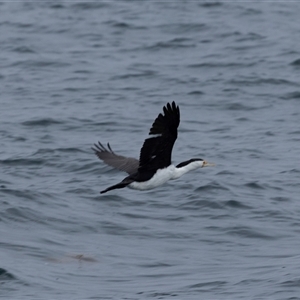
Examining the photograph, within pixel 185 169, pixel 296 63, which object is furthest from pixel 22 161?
pixel 296 63

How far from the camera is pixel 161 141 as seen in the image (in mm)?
9984

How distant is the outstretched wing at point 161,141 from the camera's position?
9.77 m

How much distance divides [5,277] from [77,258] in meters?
1.17

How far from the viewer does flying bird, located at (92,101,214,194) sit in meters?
9.81

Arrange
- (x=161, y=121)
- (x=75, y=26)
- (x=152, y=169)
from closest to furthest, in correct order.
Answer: (x=161, y=121) < (x=152, y=169) < (x=75, y=26)

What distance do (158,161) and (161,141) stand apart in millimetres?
541

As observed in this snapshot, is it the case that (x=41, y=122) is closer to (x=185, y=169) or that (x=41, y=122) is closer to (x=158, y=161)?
(x=185, y=169)

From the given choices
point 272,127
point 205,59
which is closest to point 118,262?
point 272,127

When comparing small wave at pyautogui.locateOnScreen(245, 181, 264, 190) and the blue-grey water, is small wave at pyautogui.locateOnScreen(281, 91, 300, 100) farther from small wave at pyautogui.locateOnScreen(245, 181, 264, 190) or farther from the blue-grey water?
small wave at pyautogui.locateOnScreen(245, 181, 264, 190)

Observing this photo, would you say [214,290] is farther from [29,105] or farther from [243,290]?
[29,105]

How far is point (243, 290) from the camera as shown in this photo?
392 inches

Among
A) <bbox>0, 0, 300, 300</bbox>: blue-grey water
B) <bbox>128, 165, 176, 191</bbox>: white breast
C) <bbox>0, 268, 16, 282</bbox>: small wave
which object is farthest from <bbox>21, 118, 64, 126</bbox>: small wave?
<bbox>0, 268, 16, 282</bbox>: small wave

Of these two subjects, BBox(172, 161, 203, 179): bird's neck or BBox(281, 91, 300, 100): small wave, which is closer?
BBox(172, 161, 203, 179): bird's neck

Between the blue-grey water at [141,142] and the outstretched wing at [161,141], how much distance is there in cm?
130
